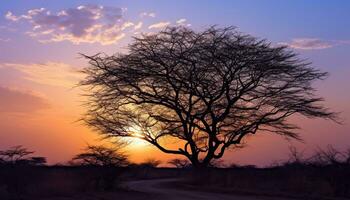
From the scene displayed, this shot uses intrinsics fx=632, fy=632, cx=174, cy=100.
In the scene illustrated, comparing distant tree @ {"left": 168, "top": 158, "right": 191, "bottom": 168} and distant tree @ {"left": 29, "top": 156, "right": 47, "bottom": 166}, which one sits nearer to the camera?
distant tree @ {"left": 29, "top": 156, "right": 47, "bottom": 166}

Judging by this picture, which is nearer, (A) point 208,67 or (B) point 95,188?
(B) point 95,188

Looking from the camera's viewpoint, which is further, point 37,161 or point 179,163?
point 179,163

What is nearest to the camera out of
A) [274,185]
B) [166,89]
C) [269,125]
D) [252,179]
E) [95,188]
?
[95,188]

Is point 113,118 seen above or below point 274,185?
above

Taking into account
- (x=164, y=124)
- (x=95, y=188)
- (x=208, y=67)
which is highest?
(x=208, y=67)

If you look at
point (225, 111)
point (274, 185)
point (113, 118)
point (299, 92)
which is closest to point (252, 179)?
point (274, 185)

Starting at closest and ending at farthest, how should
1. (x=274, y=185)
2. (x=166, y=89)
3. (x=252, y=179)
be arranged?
(x=274, y=185) → (x=252, y=179) → (x=166, y=89)

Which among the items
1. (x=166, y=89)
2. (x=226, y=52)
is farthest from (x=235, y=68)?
Answer: (x=166, y=89)

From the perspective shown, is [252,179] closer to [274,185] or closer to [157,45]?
[274,185]

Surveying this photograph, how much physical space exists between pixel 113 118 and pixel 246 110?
1013cm

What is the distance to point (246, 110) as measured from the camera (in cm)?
4775

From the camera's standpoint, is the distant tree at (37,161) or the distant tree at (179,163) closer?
the distant tree at (37,161)

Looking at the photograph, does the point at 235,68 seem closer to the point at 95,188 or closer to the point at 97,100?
the point at 97,100

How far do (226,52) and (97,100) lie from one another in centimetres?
1050
